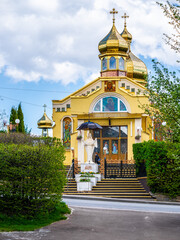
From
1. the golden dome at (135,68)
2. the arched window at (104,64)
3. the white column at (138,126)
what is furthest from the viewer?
the golden dome at (135,68)

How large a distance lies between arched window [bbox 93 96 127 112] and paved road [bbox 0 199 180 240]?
66.8 feet

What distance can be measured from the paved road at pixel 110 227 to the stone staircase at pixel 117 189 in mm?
7359

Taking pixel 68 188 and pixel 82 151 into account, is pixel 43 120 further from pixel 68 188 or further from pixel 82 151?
pixel 68 188

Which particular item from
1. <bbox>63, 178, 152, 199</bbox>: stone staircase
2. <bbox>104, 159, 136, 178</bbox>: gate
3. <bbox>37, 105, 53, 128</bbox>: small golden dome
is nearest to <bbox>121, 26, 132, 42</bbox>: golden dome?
<bbox>37, 105, 53, 128</bbox>: small golden dome

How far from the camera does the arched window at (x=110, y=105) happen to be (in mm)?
36450

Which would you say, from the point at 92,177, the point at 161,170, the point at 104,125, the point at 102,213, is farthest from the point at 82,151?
the point at 102,213

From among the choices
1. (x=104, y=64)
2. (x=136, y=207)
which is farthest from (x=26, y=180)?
(x=104, y=64)

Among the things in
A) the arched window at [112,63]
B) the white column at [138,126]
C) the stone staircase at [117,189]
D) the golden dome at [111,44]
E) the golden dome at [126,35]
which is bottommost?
the stone staircase at [117,189]

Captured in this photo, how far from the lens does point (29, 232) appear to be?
1190 centimetres

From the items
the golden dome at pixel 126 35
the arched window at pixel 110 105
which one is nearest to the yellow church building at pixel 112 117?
the arched window at pixel 110 105

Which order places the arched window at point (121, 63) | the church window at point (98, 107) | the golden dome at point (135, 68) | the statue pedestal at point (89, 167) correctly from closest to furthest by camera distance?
the statue pedestal at point (89, 167) < the church window at point (98, 107) < the arched window at point (121, 63) < the golden dome at point (135, 68)

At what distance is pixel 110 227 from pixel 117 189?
12.3m

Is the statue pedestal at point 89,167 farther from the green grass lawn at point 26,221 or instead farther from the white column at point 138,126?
the green grass lawn at point 26,221

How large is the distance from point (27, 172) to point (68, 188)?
12.7 metres
